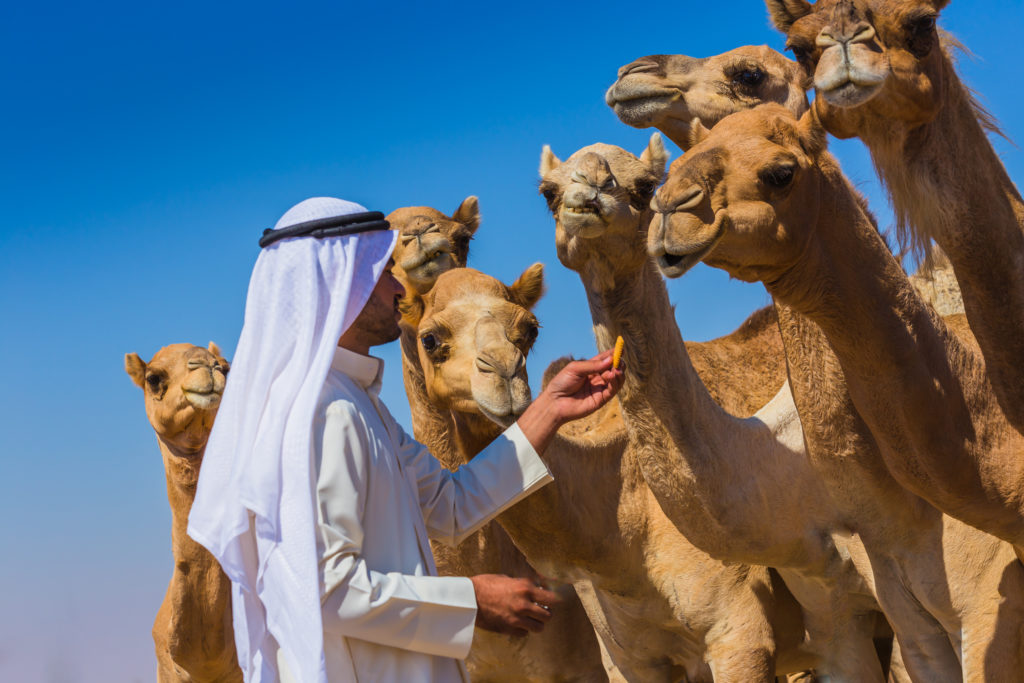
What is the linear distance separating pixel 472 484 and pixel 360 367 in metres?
0.63

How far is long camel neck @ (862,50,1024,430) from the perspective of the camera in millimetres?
4336

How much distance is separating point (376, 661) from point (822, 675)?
3967mm

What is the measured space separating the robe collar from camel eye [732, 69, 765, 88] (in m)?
3.33

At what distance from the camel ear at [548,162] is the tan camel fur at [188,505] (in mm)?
2758

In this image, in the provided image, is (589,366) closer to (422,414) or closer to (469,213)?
(422,414)

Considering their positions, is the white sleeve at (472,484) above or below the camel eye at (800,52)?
below

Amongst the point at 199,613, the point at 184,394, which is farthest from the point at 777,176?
the point at 199,613

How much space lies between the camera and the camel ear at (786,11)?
197 inches

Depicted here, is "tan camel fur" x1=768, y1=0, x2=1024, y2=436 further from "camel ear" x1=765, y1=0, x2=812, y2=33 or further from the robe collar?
the robe collar

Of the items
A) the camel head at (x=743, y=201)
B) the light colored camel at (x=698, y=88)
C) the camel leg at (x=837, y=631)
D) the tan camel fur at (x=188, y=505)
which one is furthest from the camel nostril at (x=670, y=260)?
the tan camel fur at (x=188, y=505)

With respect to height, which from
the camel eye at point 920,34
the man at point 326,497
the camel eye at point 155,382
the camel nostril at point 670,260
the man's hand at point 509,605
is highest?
the camel eye at point 155,382

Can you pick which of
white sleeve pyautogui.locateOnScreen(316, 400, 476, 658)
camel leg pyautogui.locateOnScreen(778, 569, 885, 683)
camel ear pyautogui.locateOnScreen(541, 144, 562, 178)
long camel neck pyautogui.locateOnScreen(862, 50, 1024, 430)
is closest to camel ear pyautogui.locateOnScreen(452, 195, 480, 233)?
camel ear pyautogui.locateOnScreen(541, 144, 562, 178)

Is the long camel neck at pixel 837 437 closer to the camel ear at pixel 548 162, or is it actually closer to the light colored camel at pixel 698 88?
the camel ear at pixel 548 162

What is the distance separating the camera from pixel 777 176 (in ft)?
13.8
